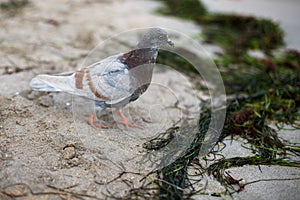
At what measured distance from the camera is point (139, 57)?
125 inches

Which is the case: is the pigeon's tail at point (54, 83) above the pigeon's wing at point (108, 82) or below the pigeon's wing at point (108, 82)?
below

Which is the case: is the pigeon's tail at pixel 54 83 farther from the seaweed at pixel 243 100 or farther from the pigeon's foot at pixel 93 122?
the seaweed at pixel 243 100

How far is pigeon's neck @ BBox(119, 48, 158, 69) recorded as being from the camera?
3.17 meters

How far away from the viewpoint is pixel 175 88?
14.0 ft

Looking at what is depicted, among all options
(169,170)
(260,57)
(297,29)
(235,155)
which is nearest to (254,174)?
(235,155)

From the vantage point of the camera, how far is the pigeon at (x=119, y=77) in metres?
3.14

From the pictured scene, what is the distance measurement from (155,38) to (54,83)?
1.06 metres

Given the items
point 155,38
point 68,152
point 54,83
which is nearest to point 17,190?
point 68,152

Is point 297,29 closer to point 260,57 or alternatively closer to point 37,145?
point 260,57

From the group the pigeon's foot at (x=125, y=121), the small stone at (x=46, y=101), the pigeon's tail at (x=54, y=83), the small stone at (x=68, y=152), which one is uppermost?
the pigeon's tail at (x=54, y=83)

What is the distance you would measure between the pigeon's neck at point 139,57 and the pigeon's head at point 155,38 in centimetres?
5

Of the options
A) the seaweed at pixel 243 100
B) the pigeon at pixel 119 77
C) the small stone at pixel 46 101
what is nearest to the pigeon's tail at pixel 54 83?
the pigeon at pixel 119 77

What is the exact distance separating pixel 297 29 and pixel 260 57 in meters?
1.36

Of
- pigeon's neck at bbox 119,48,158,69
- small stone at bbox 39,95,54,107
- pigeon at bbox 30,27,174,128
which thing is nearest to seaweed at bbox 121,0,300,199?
pigeon at bbox 30,27,174,128
